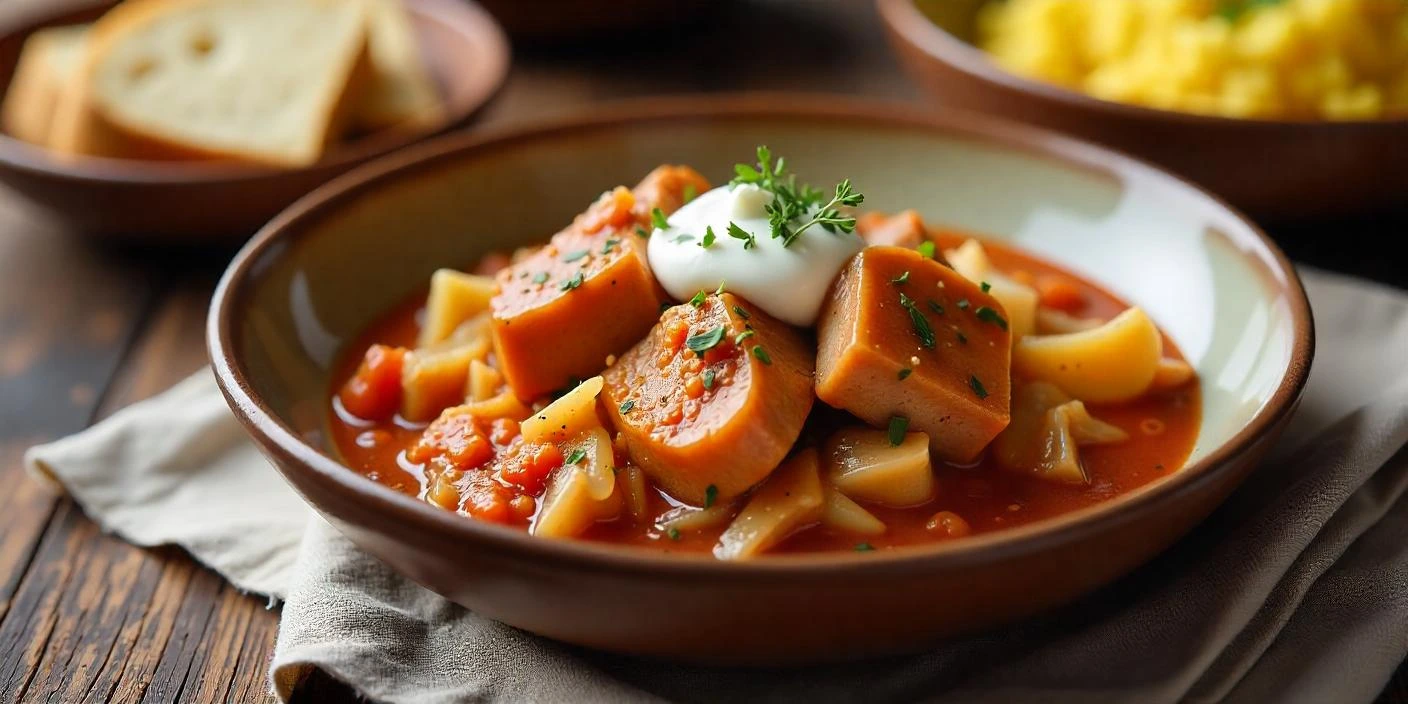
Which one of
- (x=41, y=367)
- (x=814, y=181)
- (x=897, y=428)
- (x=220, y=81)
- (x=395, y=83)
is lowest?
(x=41, y=367)

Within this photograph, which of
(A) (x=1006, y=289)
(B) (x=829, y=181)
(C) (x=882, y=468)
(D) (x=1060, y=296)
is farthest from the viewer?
(B) (x=829, y=181)

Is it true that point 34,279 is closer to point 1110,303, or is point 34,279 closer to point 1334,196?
point 1110,303

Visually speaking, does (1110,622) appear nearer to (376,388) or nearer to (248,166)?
(376,388)

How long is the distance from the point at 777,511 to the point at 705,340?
0.43 meters

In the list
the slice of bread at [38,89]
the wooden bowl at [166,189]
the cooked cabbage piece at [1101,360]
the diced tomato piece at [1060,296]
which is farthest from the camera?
the slice of bread at [38,89]

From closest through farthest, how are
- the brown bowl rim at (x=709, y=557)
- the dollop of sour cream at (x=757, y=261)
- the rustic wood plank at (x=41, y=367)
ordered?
the brown bowl rim at (x=709, y=557) < the dollop of sour cream at (x=757, y=261) < the rustic wood plank at (x=41, y=367)

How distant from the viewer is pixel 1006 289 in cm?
361

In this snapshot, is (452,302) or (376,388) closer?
(376,388)

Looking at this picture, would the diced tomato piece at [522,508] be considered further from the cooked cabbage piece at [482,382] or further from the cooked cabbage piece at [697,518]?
the cooked cabbage piece at [482,382]

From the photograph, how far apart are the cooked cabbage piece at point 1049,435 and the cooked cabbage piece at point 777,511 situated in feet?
1.76

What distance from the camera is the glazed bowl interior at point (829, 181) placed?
11.2 feet

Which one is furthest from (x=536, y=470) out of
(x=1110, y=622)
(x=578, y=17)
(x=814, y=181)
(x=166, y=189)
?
(x=578, y=17)

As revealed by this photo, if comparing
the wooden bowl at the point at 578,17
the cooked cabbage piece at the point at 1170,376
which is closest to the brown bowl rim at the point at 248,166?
the wooden bowl at the point at 578,17

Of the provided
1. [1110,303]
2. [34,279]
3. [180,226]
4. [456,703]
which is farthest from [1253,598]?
[34,279]
